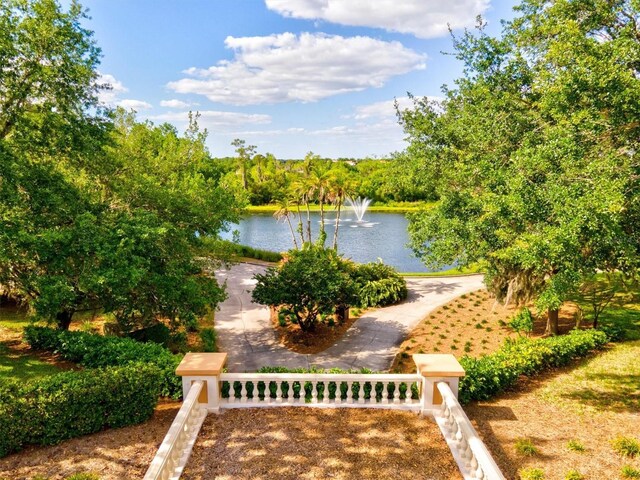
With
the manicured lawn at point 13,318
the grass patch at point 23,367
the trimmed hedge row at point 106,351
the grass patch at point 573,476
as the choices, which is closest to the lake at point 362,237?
the manicured lawn at point 13,318

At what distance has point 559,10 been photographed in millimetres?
9531

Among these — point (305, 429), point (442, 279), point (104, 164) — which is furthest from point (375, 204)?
point (305, 429)

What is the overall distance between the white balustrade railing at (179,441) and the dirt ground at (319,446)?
14 centimetres

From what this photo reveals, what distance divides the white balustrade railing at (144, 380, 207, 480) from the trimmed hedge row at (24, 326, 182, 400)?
1.09 metres

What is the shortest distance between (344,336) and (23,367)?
409 inches

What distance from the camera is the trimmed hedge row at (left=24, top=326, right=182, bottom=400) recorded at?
8.48 m

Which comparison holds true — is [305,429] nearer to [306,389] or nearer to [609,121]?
[306,389]

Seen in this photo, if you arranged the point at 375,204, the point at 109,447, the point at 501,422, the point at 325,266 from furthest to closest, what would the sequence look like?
the point at 375,204
the point at 325,266
the point at 501,422
the point at 109,447

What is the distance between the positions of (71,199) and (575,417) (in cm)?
1256

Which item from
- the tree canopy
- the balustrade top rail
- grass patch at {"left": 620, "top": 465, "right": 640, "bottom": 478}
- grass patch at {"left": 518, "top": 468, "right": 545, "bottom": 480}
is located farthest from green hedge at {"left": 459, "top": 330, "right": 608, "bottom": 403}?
the tree canopy

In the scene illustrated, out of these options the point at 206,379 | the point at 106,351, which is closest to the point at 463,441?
the point at 206,379

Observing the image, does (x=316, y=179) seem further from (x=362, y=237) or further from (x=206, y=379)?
(x=206, y=379)

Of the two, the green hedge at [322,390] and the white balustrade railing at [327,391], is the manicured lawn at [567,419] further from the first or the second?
the green hedge at [322,390]

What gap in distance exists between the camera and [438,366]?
778cm
